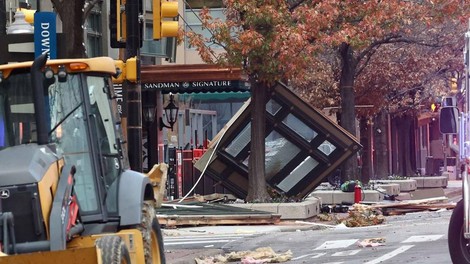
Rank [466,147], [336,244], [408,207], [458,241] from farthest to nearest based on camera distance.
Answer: [408,207], [336,244], [458,241], [466,147]

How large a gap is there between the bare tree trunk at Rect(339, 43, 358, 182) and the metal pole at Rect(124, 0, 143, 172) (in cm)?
1864

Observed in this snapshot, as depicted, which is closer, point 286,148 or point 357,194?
point 286,148

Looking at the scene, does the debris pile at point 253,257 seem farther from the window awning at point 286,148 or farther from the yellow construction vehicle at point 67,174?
the window awning at point 286,148

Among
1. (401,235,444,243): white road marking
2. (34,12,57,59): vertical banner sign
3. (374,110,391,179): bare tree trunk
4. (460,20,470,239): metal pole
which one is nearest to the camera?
(460,20,470,239): metal pole

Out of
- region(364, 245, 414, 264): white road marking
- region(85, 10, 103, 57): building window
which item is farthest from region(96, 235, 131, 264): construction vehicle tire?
region(85, 10, 103, 57): building window

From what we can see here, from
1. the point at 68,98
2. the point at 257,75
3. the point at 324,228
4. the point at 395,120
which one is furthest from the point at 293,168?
the point at 395,120

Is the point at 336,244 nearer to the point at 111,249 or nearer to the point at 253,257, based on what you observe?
the point at 253,257

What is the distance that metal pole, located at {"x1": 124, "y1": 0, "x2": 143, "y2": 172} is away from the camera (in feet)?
60.3

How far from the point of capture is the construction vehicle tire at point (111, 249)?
975cm

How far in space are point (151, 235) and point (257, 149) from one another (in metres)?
15.7

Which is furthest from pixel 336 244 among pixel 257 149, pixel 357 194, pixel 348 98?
pixel 348 98

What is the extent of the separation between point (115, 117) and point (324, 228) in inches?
542

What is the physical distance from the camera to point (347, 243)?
20.7 meters

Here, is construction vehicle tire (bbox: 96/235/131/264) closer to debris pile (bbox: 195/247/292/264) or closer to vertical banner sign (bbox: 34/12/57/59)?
vertical banner sign (bbox: 34/12/57/59)
